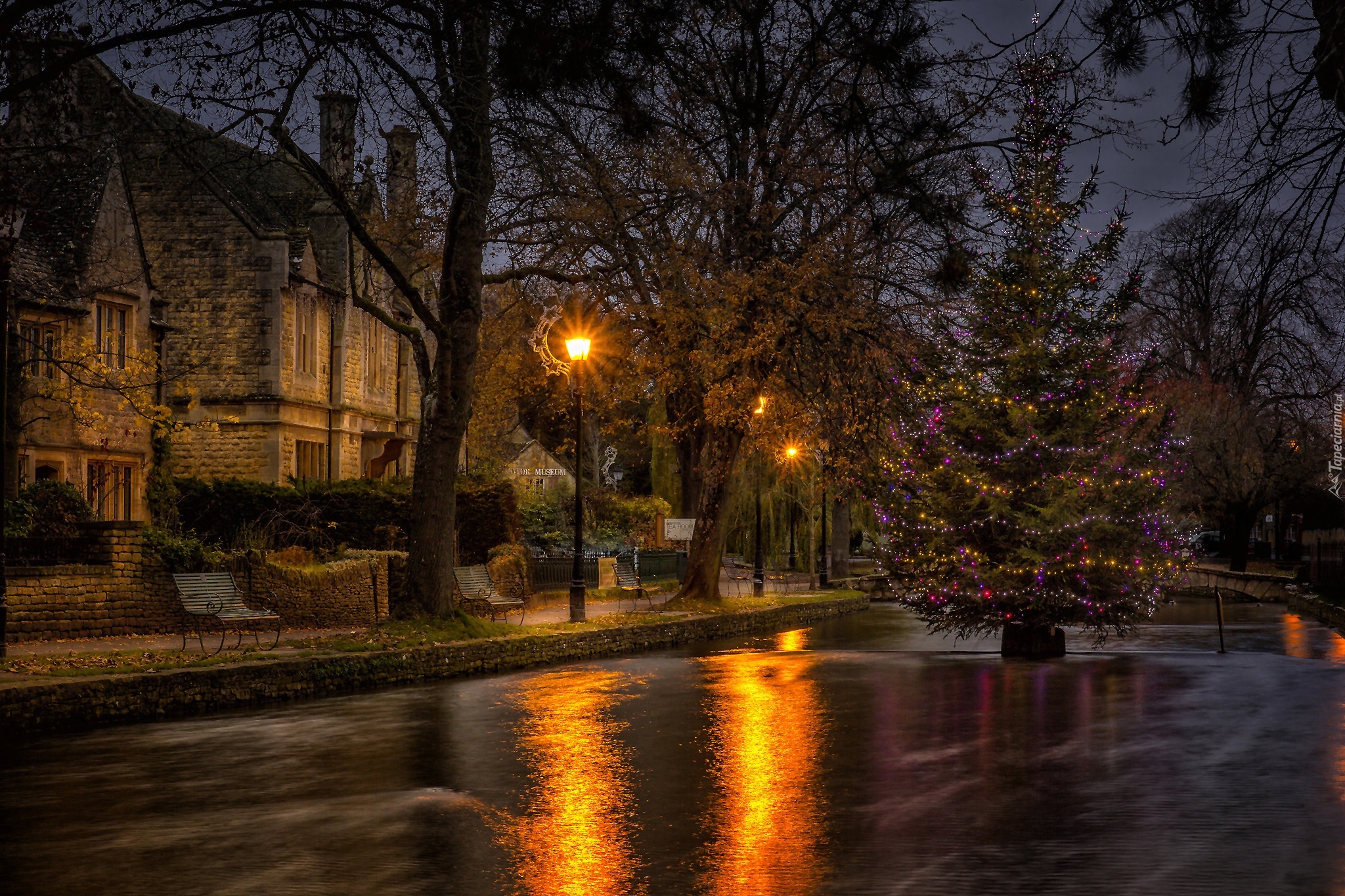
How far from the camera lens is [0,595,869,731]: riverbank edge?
50.0ft

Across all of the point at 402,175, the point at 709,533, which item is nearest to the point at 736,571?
the point at 709,533

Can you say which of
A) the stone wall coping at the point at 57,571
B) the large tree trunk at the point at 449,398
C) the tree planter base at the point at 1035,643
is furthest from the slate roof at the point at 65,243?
the tree planter base at the point at 1035,643

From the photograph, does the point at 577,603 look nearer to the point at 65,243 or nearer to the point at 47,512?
the point at 47,512

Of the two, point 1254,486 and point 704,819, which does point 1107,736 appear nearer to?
point 704,819

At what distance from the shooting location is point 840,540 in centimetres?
5931

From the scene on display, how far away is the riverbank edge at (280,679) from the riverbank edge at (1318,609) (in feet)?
53.2

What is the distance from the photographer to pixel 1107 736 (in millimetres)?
13922

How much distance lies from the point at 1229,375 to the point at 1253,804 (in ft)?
168

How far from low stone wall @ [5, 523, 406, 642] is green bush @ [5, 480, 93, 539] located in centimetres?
72

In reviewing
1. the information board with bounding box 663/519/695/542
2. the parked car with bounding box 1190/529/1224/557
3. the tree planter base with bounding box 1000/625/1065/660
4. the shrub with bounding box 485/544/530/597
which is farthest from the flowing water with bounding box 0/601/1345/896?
the parked car with bounding box 1190/529/1224/557

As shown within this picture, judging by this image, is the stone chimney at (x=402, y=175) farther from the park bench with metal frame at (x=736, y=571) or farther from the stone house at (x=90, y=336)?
the park bench with metal frame at (x=736, y=571)

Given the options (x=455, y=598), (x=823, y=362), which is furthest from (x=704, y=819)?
(x=823, y=362)

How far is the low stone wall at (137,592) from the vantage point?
864 inches

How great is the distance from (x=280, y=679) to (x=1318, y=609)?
29.4 m
